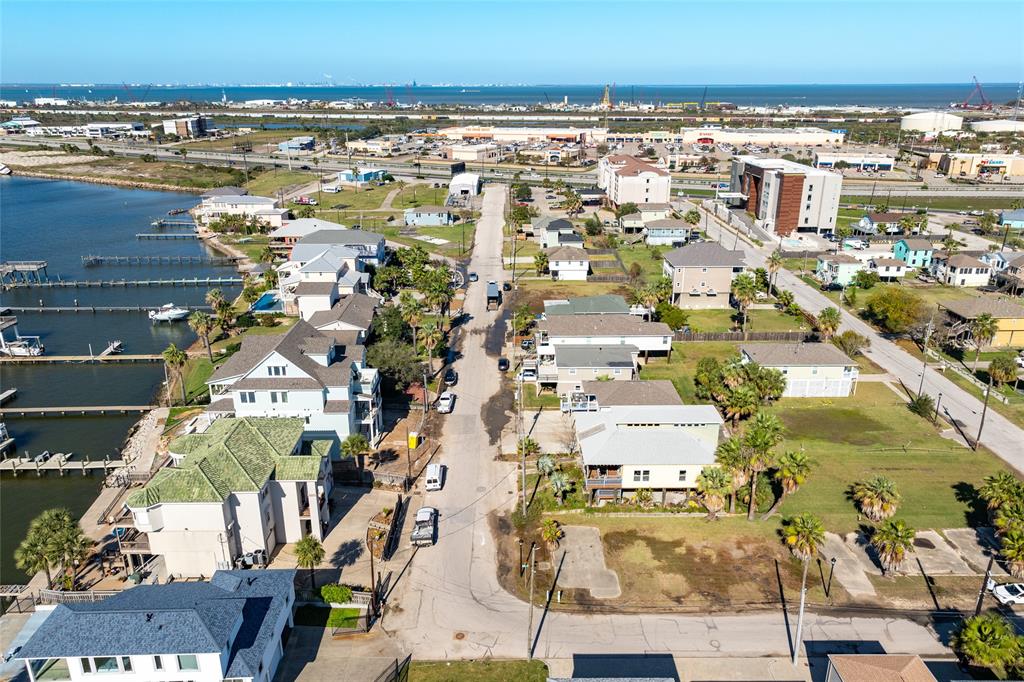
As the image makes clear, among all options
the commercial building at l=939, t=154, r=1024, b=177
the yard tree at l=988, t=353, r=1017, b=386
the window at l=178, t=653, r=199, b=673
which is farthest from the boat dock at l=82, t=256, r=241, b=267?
the commercial building at l=939, t=154, r=1024, b=177

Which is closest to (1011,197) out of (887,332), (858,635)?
(887,332)

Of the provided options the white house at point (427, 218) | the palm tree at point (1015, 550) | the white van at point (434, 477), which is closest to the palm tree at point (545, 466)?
the white van at point (434, 477)

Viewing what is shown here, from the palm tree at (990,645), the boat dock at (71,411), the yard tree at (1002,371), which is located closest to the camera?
the palm tree at (990,645)

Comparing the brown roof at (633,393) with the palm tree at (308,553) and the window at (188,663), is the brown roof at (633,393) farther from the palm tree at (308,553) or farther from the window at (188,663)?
the window at (188,663)

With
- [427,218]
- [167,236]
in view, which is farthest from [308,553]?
[167,236]

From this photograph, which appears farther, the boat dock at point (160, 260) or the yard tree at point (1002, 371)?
the boat dock at point (160, 260)

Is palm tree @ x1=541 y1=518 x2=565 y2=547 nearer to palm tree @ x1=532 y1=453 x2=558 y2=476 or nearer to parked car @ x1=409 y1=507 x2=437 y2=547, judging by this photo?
palm tree @ x1=532 y1=453 x2=558 y2=476
